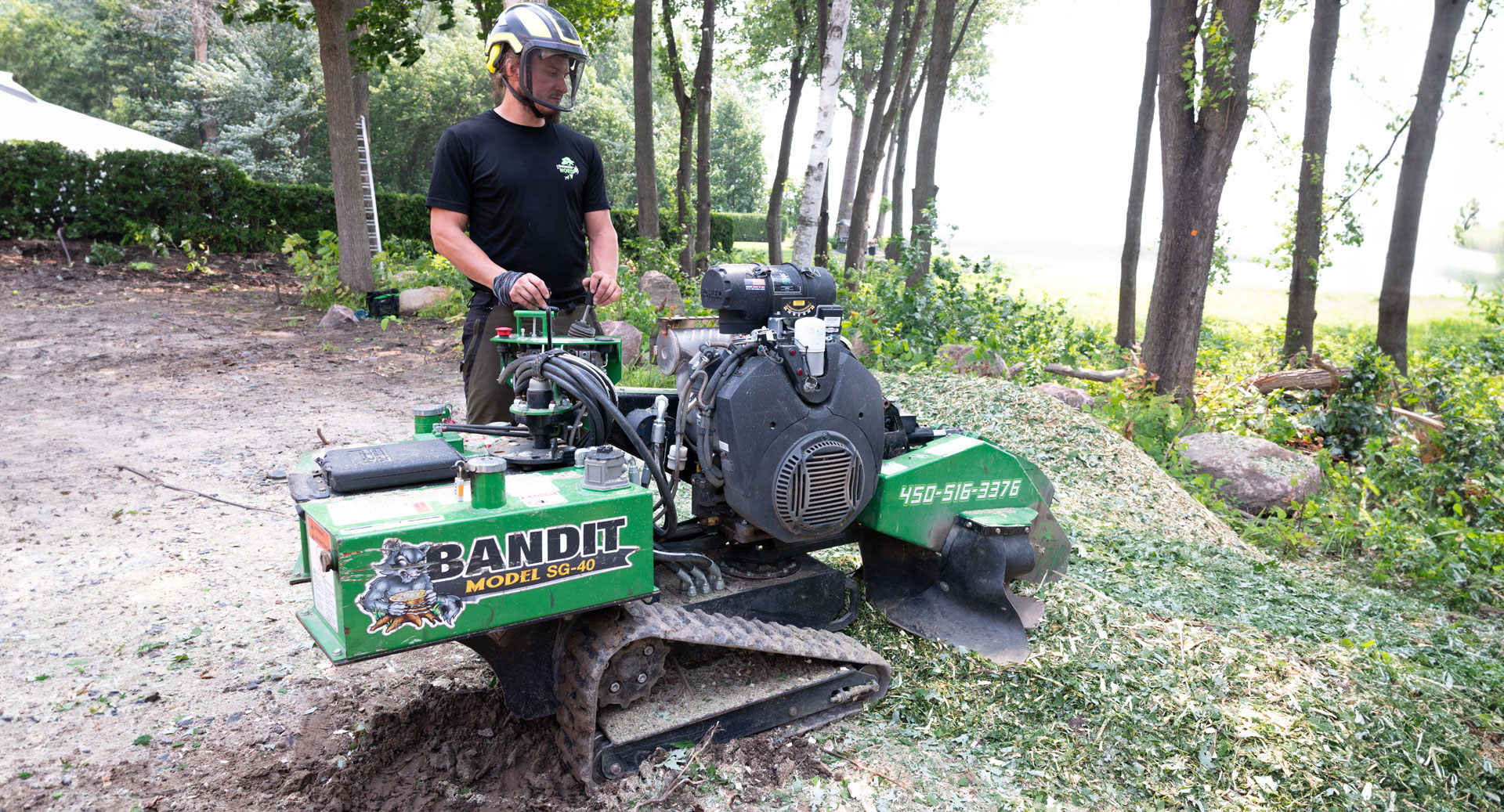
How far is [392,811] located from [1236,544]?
4.73 meters

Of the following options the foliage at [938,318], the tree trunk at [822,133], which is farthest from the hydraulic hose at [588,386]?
the tree trunk at [822,133]

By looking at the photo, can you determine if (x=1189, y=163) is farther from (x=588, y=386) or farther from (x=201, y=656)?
(x=201, y=656)

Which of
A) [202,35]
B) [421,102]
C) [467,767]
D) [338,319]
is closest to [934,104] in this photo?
[338,319]

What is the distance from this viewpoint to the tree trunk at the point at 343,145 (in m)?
10.9

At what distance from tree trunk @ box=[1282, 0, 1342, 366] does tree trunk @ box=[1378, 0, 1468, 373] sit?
0.77m

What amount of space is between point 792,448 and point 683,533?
2.05ft

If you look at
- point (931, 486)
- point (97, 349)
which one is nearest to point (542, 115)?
point (931, 486)

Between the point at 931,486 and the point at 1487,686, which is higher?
the point at 931,486

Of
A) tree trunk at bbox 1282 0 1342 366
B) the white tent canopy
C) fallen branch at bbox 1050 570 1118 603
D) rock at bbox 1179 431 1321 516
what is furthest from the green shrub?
fallen branch at bbox 1050 570 1118 603

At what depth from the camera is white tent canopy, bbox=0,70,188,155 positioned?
1490 cm

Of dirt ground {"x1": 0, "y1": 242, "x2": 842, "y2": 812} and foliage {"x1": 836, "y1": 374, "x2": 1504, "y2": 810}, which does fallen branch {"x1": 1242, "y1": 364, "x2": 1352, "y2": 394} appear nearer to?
foliage {"x1": 836, "y1": 374, "x2": 1504, "y2": 810}

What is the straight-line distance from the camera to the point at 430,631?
2.24 meters

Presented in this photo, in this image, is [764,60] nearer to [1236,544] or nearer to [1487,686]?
[1236,544]

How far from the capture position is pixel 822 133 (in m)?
10.5
